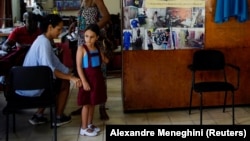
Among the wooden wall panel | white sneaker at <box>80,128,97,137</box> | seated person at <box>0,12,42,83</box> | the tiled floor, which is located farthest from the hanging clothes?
seated person at <box>0,12,42,83</box>

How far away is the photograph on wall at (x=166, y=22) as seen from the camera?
3.67 metres

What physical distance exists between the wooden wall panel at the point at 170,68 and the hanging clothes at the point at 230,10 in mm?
76

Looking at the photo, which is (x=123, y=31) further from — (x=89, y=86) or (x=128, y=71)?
(x=89, y=86)

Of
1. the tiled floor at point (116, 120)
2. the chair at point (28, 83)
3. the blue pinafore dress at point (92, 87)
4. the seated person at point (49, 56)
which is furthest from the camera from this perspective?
the tiled floor at point (116, 120)

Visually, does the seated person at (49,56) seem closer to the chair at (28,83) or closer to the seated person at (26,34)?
the chair at (28,83)

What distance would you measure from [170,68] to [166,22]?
0.50 metres

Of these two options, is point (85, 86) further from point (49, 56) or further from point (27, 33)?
point (27, 33)

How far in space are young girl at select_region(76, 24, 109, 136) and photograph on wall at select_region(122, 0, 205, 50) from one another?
0.63m

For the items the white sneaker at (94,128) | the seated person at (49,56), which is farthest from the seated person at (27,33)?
the white sneaker at (94,128)

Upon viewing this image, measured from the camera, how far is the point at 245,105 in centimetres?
410

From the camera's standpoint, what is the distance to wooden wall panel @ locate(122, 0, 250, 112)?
3.78 meters

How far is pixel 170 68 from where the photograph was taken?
12.6ft

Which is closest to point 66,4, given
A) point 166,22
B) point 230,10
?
point 166,22

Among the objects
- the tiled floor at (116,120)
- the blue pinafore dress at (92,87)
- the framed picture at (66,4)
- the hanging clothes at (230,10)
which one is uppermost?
the framed picture at (66,4)
